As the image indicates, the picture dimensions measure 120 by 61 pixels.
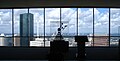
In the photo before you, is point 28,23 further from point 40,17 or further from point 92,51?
point 92,51

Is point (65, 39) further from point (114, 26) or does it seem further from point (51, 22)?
point (114, 26)

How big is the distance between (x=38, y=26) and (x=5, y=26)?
1.79 metres

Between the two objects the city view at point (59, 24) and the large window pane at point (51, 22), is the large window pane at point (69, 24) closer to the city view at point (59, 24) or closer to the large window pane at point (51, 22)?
the city view at point (59, 24)

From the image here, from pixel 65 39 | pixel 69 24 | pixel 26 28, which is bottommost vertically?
pixel 65 39

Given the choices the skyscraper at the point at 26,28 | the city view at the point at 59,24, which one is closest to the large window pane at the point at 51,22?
the city view at the point at 59,24

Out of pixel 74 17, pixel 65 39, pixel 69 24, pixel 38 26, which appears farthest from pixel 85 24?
pixel 38 26

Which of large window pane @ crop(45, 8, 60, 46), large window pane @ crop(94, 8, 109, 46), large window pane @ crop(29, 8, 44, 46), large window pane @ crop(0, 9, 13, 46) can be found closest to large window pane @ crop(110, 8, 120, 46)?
large window pane @ crop(94, 8, 109, 46)

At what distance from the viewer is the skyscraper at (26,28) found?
14258 millimetres

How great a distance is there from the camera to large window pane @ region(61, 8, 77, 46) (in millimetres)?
14109

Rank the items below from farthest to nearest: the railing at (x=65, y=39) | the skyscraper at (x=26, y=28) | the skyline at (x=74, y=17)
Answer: the skyscraper at (x=26, y=28), the skyline at (x=74, y=17), the railing at (x=65, y=39)

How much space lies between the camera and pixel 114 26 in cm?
1421

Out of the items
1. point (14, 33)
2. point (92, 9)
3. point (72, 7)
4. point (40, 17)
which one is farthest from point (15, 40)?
point (92, 9)

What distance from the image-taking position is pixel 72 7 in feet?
45.7

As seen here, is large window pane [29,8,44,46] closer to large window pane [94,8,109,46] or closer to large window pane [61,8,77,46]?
large window pane [61,8,77,46]
